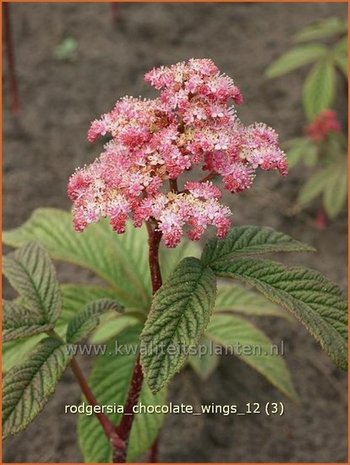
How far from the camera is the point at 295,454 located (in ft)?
7.74

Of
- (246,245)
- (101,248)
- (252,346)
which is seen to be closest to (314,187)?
(252,346)

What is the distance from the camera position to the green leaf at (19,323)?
1420mm

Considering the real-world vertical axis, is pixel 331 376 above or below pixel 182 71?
above

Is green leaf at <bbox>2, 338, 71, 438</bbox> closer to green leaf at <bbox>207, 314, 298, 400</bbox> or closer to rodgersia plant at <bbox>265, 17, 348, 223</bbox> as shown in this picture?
green leaf at <bbox>207, 314, 298, 400</bbox>

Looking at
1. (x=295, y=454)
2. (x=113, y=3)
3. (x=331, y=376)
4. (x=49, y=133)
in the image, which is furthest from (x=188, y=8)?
(x=295, y=454)

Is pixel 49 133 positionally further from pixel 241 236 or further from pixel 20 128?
pixel 241 236

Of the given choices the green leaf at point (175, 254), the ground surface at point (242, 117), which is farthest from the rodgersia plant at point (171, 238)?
the ground surface at point (242, 117)

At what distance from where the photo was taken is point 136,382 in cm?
147

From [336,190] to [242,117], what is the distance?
1006mm

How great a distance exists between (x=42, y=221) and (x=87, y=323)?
67 centimetres

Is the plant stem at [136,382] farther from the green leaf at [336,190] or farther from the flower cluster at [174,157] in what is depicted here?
the green leaf at [336,190]

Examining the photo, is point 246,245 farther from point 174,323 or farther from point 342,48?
point 342,48

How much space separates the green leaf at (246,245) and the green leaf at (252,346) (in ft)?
1.74

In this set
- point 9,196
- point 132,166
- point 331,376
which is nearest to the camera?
point 132,166
